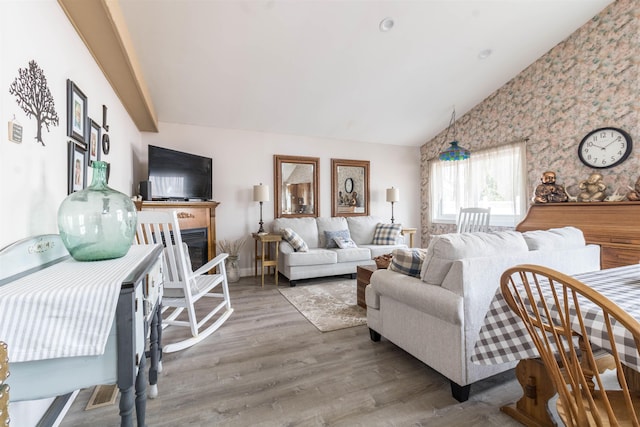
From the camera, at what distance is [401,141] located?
576 cm

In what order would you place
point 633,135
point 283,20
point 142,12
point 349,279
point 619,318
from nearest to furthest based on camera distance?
point 619,318 < point 142,12 < point 283,20 < point 633,135 < point 349,279

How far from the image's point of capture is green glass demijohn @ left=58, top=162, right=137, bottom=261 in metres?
1.10

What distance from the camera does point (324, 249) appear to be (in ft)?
14.6

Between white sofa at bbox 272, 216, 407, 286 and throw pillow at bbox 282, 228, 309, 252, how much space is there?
5 cm

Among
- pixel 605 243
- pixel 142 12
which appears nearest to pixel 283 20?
pixel 142 12

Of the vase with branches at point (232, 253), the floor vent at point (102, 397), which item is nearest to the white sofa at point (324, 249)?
the vase with branches at point (232, 253)

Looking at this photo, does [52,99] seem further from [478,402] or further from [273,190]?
[273,190]

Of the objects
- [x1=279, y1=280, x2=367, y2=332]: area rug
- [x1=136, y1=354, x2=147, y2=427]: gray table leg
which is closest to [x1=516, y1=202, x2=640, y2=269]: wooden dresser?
[x1=279, y1=280, x2=367, y2=332]: area rug

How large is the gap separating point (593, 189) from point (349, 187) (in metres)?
3.40

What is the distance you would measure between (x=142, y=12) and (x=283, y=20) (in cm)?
124

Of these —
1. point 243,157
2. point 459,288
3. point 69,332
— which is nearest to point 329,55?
point 243,157

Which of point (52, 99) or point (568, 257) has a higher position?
point (52, 99)

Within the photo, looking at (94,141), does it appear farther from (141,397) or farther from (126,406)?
(126,406)

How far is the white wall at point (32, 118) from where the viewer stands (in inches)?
43.6
